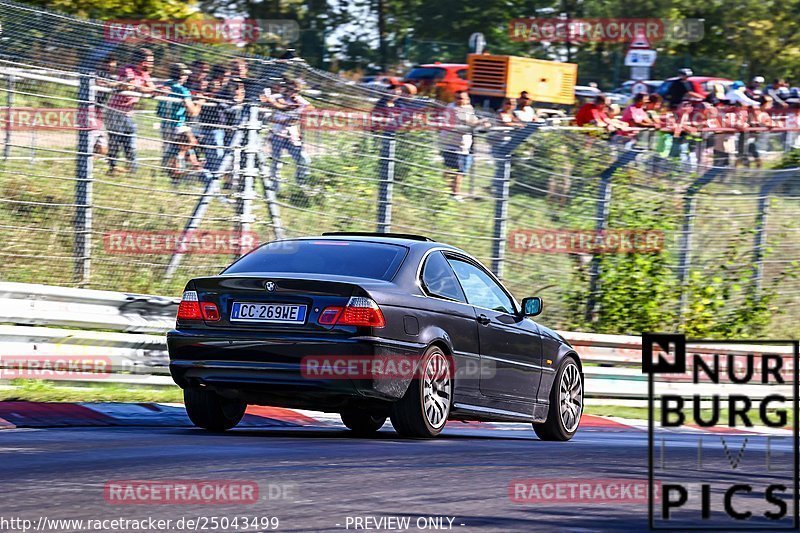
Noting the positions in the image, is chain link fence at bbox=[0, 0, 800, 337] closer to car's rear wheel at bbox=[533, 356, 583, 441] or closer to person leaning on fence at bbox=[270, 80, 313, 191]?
person leaning on fence at bbox=[270, 80, 313, 191]

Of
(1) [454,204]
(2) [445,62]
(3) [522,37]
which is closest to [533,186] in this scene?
(1) [454,204]

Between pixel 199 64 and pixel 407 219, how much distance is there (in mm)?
3080

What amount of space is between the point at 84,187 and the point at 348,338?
5509mm

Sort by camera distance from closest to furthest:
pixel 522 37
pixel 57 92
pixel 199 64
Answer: pixel 57 92 < pixel 199 64 < pixel 522 37

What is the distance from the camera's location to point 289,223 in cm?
1498

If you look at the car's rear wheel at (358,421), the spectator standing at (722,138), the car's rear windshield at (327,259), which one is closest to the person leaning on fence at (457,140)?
the car's rear wheel at (358,421)

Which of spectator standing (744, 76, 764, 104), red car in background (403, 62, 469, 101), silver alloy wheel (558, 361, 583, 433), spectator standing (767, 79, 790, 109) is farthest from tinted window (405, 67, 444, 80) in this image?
silver alloy wheel (558, 361, 583, 433)

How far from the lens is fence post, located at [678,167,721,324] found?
18.5m

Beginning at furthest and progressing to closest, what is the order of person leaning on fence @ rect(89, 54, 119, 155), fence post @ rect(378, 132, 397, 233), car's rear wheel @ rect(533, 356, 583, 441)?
fence post @ rect(378, 132, 397, 233) < person leaning on fence @ rect(89, 54, 119, 155) < car's rear wheel @ rect(533, 356, 583, 441)

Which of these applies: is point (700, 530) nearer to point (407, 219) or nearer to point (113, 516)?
point (113, 516)

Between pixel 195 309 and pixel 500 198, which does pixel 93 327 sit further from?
pixel 500 198

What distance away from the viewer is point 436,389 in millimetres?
9328

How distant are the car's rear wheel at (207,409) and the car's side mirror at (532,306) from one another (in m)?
2.36

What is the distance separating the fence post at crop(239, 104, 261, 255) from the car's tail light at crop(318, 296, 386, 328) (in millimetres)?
6008
